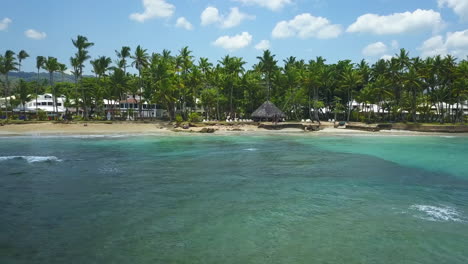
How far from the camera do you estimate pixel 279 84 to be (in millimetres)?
57250

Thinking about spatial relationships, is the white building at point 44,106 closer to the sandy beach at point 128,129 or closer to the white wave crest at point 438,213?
the sandy beach at point 128,129

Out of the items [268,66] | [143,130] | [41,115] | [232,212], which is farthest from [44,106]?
[232,212]

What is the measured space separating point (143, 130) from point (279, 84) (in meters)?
24.4

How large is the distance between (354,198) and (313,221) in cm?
356

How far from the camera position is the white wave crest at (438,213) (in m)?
10.7

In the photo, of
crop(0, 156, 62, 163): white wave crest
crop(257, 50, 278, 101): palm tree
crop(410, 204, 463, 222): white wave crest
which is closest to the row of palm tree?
crop(257, 50, 278, 101): palm tree

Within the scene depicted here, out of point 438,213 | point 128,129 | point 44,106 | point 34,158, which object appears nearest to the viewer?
point 438,213

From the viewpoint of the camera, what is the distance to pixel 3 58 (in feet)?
182

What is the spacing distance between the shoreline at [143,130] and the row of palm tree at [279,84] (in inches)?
278

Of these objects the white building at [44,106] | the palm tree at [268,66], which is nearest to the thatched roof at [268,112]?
the palm tree at [268,66]

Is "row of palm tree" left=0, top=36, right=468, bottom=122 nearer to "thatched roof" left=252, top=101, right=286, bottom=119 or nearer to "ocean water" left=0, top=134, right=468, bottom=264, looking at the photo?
"thatched roof" left=252, top=101, right=286, bottom=119

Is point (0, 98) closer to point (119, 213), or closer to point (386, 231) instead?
point (119, 213)

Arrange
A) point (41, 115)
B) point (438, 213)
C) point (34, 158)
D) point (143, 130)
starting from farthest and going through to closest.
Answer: point (41, 115)
point (143, 130)
point (34, 158)
point (438, 213)

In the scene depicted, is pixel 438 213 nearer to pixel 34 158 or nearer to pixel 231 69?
pixel 34 158
